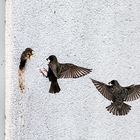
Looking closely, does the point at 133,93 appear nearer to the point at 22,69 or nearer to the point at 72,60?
the point at 72,60

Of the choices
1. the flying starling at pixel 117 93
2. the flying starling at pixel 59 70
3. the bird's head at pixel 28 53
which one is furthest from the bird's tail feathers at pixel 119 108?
the bird's head at pixel 28 53

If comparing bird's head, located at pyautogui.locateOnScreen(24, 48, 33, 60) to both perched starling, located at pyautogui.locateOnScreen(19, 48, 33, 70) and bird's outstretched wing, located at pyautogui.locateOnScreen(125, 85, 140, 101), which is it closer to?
perched starling, located at pyautogui.locateOnScreen(19, 48, 33, 70)

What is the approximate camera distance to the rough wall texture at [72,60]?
467 cm

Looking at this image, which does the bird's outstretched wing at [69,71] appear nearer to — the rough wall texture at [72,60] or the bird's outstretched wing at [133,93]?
the bird's outstretched wing at [133,93]

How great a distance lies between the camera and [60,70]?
13.0ft

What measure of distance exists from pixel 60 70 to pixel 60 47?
75 centimetres

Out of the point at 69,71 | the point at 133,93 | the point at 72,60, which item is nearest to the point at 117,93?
the point at 133,93

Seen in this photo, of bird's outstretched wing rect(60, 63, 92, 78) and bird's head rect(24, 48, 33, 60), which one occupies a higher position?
bird's head rect(24, 48, 33, 60)

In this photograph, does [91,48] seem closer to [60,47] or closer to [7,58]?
[60,47]

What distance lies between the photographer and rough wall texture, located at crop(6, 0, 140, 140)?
15.3 ft

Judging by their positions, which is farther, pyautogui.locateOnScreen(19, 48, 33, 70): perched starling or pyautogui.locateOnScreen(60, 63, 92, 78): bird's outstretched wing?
pyautogui.locateOnScreen(19, 48, 33, 70): perched starling

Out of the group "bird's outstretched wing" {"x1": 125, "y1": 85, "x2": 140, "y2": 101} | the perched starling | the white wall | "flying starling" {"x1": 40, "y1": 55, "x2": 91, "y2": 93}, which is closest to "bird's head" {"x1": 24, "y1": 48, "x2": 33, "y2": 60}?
the perched starling

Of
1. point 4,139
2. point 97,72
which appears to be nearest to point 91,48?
point 97,72

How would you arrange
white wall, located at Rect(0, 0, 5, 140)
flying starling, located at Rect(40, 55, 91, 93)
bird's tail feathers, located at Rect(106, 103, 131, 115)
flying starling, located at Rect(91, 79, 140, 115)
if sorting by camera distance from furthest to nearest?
white wall, located at Rect(0, 0, 5, 140) → bird's tail feathers, located at Rect(106, 103, 131, 115) → flying starling, located at Rect(91, 79, 140, 115) → flying starling, located at Rect(40, 55, 91, 93)
